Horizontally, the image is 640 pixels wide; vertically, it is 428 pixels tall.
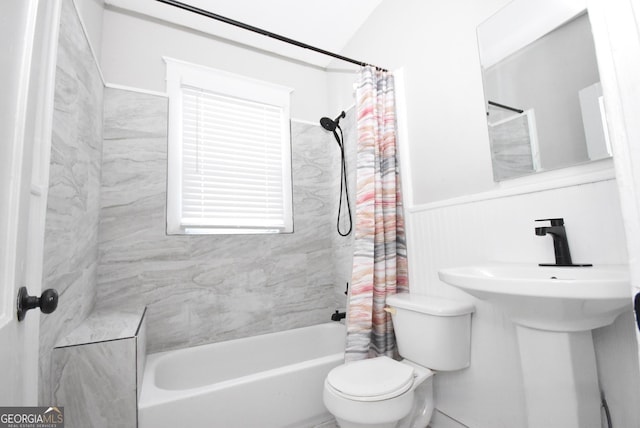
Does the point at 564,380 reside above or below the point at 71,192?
below

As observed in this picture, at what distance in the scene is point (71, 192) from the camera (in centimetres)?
131

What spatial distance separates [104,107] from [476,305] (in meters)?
2.43

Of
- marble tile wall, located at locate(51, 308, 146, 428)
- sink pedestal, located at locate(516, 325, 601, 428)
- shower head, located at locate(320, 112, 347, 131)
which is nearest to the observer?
sink pedestal, located at locate(516, 325, 601, 428)

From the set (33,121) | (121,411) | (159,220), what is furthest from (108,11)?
(121,411)

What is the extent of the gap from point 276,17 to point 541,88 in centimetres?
179

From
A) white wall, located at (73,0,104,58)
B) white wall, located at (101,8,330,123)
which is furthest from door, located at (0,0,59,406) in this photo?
white wall, located at (101,8,330,123)

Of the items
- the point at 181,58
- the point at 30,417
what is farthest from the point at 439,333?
the point at 181,58

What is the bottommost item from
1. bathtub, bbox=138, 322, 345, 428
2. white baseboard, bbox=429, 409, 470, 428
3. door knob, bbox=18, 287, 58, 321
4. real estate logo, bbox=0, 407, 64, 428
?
white baseboard, bbox=429, 409, 470, 428

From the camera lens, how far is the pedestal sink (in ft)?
2.60

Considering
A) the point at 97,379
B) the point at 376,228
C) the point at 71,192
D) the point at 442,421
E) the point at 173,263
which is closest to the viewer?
the point at 97,379

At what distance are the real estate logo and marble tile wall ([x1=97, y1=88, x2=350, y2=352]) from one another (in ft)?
4.14

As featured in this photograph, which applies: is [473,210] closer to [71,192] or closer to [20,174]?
[20,174]

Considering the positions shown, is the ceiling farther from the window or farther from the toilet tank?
the toilet tank

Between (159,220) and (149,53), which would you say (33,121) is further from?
(149,53)
